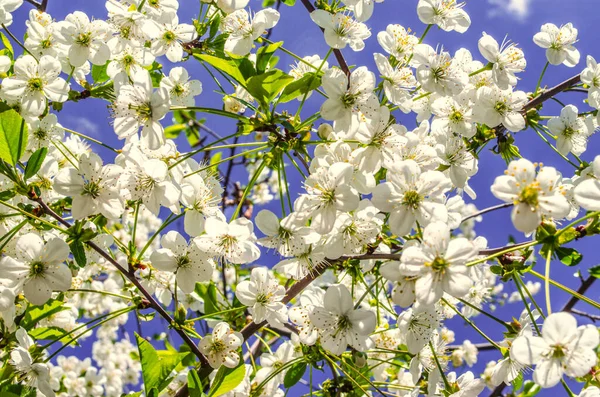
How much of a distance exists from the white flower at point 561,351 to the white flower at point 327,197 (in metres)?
0.66

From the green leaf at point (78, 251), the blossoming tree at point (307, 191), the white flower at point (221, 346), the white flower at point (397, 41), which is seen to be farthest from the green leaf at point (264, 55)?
the white flower at point (221, 346)

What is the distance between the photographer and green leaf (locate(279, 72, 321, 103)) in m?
1.64

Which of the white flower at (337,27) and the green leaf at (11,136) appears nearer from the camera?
the green leaf at (11,136)

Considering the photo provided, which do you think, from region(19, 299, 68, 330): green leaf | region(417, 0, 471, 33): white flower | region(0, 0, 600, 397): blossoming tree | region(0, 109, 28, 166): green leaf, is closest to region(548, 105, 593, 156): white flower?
region(0, 0, 600, 397): blossoming tree

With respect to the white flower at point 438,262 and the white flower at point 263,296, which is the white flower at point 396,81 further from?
the white flower at point 263,296

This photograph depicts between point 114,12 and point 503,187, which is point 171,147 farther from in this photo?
point 503,187

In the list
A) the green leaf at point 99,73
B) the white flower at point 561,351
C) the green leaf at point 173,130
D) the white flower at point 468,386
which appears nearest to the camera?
the white flower at point 561,351

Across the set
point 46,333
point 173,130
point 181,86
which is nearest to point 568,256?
point 181,86

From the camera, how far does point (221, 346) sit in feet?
6.21

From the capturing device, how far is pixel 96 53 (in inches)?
82.8

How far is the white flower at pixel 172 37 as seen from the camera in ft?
7.14

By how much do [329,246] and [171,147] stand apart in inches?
29.9

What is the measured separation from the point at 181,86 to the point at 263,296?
1239 millimetres

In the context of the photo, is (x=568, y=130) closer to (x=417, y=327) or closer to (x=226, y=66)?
(x=417, y=327)
